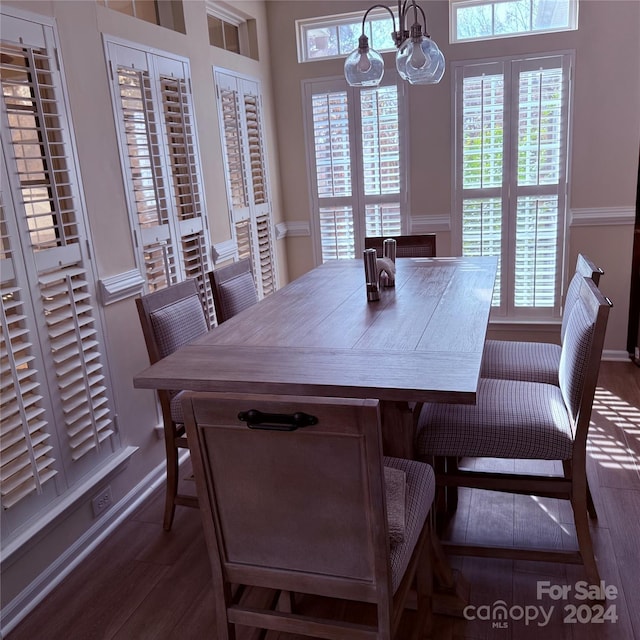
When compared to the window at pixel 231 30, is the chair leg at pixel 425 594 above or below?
below

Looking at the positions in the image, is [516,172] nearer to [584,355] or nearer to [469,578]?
[584,355]

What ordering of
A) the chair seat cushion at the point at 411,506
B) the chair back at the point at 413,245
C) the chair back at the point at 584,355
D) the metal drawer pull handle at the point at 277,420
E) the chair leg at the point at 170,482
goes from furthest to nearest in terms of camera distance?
the chair back at the point at 413,245 → the chair leg at the point at 170,482 → the chair back at the point at 584,355 → the chair seat cushion at the point at 411,506 → the metal drawer pull handle at the point at 277,420

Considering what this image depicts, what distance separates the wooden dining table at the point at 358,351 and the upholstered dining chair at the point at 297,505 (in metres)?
0.33

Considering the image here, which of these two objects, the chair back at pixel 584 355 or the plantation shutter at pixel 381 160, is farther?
the plantation shutter at pixel 381 160

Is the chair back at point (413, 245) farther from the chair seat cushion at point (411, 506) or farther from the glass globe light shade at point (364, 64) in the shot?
the chair seat cushion at point (411, 506)

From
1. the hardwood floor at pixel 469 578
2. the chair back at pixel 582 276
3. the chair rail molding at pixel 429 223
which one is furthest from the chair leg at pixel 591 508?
the chair rail molding at pixel 429 223

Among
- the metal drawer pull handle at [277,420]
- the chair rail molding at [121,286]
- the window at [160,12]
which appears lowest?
the metal drawer pull handle at [277,420]

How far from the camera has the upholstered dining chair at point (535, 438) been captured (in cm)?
181

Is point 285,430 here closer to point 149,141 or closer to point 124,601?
point 124,601

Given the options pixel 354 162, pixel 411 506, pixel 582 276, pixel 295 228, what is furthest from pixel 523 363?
pixel 295 228

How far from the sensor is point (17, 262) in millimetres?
1959

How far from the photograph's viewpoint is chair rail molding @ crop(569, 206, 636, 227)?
3764 mm

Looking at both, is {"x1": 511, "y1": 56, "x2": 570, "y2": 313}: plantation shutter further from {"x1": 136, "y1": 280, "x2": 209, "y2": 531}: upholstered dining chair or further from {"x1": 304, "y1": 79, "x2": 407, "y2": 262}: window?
{"x1": 136, "y1": 280, "x2": 209, "y2": 531}: upholstered dining chair

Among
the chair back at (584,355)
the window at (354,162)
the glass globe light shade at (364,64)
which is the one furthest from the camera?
the window at (354,162)
